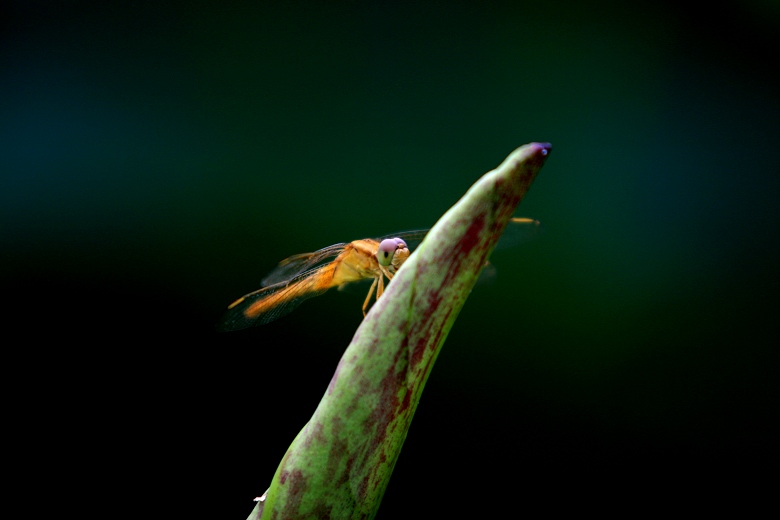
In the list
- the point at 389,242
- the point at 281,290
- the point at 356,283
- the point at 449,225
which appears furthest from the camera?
the point at 356,283

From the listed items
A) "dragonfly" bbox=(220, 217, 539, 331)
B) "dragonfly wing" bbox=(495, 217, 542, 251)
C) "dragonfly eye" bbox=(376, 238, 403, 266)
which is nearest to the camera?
"dragonfly eye" bbox=(376, 238, 403, 266)

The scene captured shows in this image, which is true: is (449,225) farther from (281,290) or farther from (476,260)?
(281,290)

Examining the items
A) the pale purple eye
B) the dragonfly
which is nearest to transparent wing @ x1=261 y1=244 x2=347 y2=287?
the dragonfly

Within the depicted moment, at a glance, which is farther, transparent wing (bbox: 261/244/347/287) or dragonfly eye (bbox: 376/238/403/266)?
transparent wing (bbox: 261/244/347/287)

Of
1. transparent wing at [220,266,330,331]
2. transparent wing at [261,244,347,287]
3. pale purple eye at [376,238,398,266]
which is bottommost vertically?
transparent wing at [220,266,330,331]

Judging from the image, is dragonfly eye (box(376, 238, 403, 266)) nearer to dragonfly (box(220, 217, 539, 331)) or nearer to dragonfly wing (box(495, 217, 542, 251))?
dragonfly (box(220, 217, 539, 331))

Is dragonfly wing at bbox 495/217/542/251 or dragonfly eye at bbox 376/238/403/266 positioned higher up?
dragonfly eye at bbox 376/238/403/266

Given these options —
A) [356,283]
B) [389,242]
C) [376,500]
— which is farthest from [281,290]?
[376,500]
